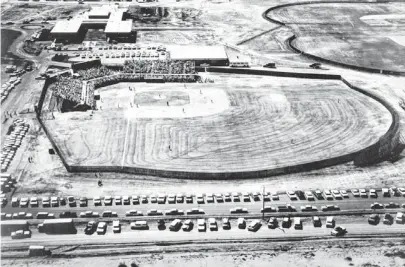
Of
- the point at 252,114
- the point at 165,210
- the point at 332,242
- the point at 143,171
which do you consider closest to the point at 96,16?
the point at 252,114

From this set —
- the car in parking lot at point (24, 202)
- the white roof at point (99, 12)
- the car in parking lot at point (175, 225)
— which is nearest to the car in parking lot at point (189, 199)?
the car in parking lot at point (175, 225)

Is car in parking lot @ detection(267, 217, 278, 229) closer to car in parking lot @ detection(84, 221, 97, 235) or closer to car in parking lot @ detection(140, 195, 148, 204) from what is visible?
car in parking lot @ detection(140, 195, 148, 204)

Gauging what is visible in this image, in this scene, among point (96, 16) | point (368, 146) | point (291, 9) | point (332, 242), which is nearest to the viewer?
point (332, 242)

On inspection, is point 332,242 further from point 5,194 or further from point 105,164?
point 5,194

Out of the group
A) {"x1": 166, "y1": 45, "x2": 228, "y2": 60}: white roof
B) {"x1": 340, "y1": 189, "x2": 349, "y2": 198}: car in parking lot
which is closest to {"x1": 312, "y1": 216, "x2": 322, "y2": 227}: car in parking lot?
{"x1": 340, "y1": 189, "x2": 349, "y2": 198}: car in parking lot

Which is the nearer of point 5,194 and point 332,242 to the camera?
point 332,242
